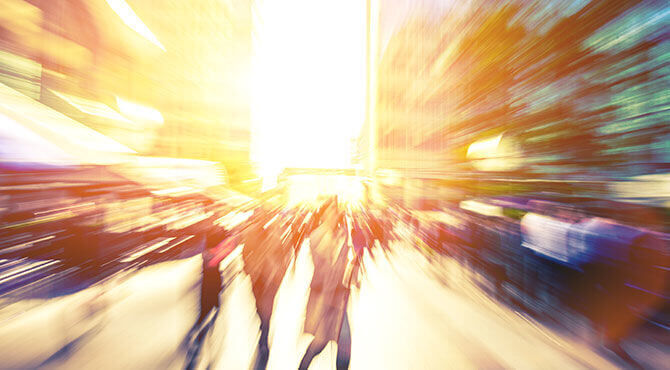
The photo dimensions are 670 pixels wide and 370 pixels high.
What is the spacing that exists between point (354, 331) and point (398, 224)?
90.5 inches

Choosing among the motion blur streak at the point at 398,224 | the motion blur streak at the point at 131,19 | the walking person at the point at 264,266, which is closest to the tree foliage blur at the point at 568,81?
the motion blur streak at the point at 398,224

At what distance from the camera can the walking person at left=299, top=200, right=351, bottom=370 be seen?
0.98m

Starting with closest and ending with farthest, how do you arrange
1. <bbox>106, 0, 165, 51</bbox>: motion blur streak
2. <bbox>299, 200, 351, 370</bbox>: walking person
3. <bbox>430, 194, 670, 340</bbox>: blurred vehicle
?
<bbox>430, 194, 670, 340</bbox>: blurred vehicle, <bbox>299, 200, 351, 370</bbox>: walking person, <bbox>106, 0, 165, 51</bbox>: motion blur streak

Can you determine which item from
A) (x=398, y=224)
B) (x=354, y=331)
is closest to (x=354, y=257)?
(x=354, y=331)

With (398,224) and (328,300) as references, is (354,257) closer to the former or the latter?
(328,300)

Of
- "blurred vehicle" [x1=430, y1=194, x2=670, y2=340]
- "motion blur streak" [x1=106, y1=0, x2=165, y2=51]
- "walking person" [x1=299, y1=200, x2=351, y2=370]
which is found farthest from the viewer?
"motion blur streak" [x1=106, y1=0, x2=165, y2=51]

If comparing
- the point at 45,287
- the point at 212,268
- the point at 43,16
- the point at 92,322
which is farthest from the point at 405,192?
the point at 43,16

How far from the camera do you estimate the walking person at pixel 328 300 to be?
0.98 metres

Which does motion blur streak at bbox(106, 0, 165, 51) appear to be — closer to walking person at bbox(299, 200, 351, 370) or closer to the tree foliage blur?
walking person at bbox(299, 200, 351, 370)

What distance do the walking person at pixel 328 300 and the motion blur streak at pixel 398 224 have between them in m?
0.01

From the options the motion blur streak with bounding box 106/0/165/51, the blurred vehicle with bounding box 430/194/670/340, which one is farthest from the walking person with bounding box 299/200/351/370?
the motion blur streak with bounding box 106/0/165/51

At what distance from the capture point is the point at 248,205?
11.0ft

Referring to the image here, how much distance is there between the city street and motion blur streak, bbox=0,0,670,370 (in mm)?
10

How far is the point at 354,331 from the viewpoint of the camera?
3.54 ft
